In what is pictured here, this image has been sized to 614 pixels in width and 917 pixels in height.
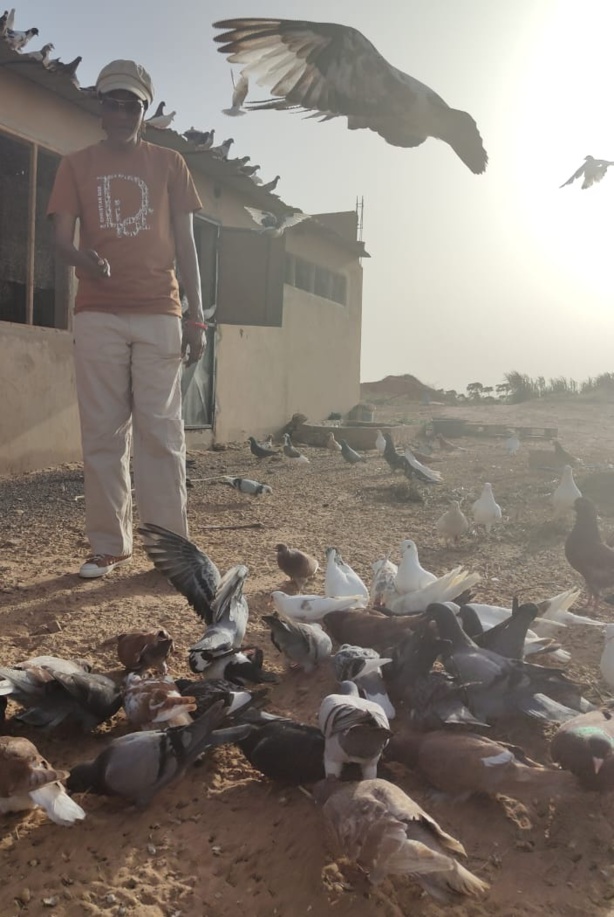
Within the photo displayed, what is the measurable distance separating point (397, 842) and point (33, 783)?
0.93 m

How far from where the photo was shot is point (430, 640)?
2412 millimetres

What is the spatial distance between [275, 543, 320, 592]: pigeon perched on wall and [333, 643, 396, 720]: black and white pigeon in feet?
4.05

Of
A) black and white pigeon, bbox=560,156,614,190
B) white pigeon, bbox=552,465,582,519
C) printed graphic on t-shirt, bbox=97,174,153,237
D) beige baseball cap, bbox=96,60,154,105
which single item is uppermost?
black and white pigeon, bbox=560,156,614,190

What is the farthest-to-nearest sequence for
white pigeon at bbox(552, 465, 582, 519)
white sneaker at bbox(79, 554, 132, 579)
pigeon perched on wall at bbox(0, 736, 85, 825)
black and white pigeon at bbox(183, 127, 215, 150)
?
black and white pigeon at bbox(183, 127, 215, 150) < white pigeon at bbox(552, 465, 582, 519) < white sneaker at bbox(79, 554, 132, 579) < pigeon perched on wall at bbox(0, 736, 85, 825)

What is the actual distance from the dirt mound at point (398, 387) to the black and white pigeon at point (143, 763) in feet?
89.8

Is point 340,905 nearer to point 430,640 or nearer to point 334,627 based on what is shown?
point 430,640

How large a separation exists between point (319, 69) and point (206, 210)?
656 centimetres

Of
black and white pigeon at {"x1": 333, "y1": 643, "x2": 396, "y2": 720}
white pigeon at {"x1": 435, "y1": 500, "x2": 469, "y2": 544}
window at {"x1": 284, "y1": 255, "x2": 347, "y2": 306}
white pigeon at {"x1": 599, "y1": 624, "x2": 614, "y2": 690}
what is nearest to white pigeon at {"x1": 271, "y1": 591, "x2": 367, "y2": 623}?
black and white pigeon at {"x1": 333, "y1": 643, "x2": 396, "y2": 720}

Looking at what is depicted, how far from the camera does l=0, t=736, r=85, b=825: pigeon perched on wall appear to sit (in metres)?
1.73

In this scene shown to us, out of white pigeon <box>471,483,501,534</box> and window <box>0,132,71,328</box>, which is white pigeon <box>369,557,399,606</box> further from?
window <box>0,132,71,328</box>

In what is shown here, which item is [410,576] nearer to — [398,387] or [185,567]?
[185,567]

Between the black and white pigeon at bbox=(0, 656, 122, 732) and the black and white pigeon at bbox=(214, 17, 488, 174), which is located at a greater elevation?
the black and white pigeon at bbox=(214, 17, 488, 174)

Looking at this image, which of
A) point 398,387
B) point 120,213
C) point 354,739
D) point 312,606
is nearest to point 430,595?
point 312,606

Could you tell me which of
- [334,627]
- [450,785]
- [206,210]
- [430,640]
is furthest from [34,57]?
[450,785]
